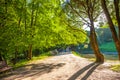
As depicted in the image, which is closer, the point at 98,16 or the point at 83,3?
the point at 83,3

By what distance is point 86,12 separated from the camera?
22328 mm

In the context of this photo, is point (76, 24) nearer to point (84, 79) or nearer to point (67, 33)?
point (67, 33)

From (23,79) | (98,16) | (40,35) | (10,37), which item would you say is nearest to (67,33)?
(40,35)

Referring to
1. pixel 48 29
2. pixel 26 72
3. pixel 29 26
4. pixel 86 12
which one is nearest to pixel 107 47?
pixel 48 29

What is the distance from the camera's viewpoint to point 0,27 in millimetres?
19578

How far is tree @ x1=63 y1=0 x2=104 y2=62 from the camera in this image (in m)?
21.0

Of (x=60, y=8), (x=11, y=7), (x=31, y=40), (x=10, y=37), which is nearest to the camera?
(x=10, y=37)

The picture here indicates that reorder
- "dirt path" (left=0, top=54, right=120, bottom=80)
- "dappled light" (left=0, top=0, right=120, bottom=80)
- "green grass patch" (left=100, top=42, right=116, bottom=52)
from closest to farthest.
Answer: "dirt path" (left=0, top=54, right=120, bottom=80) → "dappled light" (left=0, top=0, right=120, bottom=80) → "green grass patch" (left=100, top=42, right=116, bottom=52)

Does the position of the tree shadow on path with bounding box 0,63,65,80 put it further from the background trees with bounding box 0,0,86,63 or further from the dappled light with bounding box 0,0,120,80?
the background trees with bounding box 0,0,86,63

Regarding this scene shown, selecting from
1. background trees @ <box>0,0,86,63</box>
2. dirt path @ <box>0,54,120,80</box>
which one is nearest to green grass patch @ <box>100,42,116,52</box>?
background trees @ <box>0,0,86,63</box>

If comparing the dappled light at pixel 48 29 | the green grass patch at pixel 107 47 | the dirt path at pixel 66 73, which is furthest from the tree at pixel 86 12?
the green grass patch at pixel 107 47

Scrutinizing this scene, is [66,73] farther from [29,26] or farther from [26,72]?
[29,26]

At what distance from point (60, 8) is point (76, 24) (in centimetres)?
245

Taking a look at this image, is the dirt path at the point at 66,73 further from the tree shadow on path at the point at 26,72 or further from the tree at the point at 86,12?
the tree at the point at 86,12
